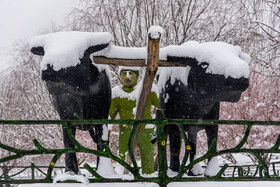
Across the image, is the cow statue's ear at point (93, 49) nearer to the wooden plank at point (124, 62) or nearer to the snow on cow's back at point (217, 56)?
the wooden plank at point (124, 62)

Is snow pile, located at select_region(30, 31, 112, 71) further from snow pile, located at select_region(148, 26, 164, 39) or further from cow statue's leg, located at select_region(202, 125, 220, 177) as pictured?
cow statue's leg, located at select_region(202, 125, 220, 177)

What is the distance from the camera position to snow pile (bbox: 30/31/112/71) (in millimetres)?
2309

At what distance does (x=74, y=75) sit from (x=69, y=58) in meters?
0.17

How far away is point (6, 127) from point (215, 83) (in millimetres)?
11421

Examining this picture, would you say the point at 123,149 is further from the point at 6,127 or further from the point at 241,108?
the point at 6,127

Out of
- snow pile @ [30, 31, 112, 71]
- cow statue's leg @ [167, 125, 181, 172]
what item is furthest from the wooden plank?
cow statue's leg @ [167, 125, 181, 172]

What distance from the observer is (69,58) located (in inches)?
92.7

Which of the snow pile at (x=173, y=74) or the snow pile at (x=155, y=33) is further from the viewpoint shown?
the snow pile at (x=173, y=74)

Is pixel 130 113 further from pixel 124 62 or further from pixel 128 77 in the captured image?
pixel 124 62

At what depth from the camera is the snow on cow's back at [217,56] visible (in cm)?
238

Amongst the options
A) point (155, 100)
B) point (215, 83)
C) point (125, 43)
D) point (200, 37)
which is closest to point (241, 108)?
point (200, 37)

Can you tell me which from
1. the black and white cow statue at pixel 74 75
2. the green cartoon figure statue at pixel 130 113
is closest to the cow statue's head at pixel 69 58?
the black and white cow statue at pixel 74 75

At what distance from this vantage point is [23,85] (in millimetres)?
9359

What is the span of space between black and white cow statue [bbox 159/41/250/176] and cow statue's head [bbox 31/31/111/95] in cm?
84
